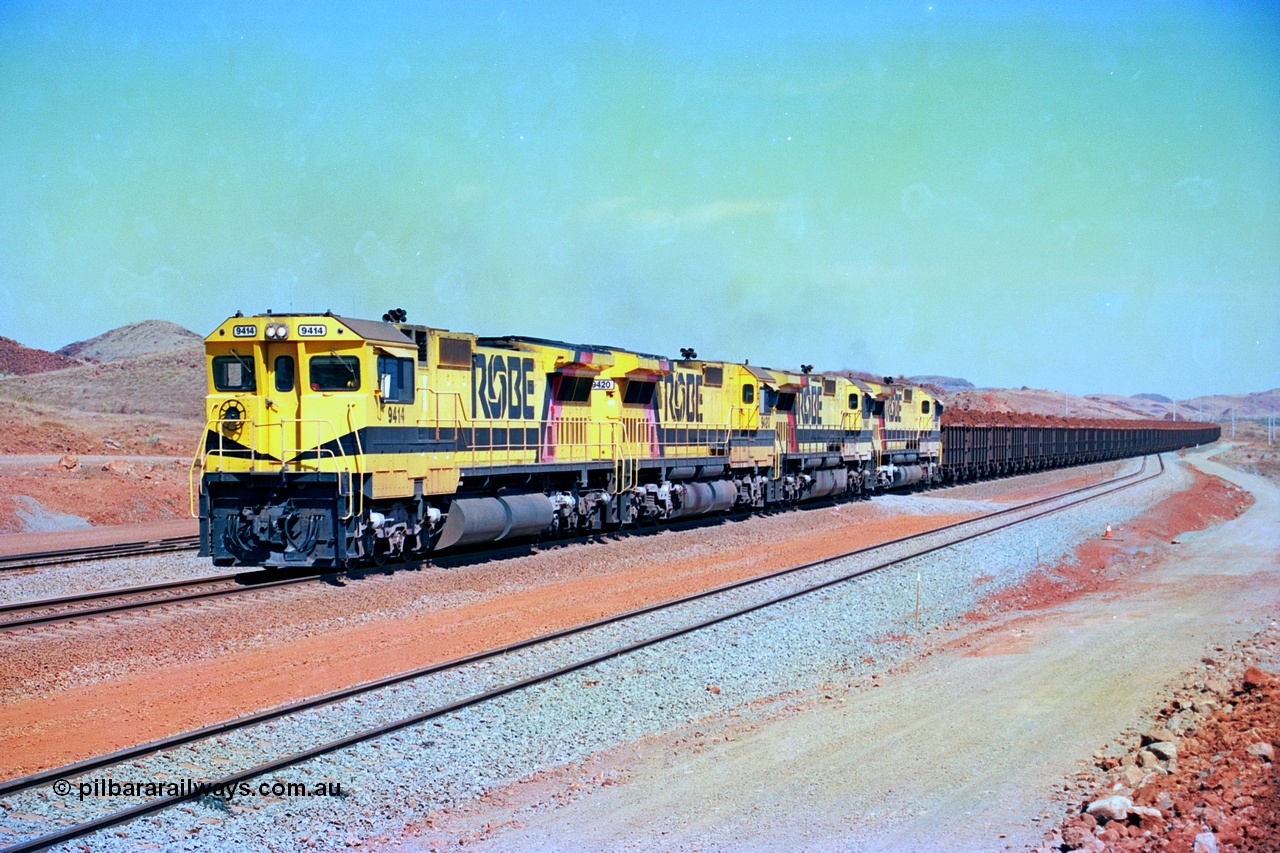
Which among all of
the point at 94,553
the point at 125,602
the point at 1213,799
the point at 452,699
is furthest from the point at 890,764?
the point at 94,553

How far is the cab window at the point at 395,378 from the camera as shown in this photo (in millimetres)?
15016

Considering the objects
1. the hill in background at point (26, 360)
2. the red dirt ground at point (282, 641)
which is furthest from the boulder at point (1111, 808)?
the hill in background at point (26, 360)

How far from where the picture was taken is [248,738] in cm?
813

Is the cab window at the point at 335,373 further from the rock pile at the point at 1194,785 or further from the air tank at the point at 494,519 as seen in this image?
the rock pile at the point at 1194,785

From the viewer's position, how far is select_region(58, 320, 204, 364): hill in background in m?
98.7

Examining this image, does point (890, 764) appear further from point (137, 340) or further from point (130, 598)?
point (137, 340)

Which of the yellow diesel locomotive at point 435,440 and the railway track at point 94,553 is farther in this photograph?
the railway track at point 94,553

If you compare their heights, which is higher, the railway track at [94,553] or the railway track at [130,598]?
the railway track at [94,553]

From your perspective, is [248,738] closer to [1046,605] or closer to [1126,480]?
[1046,605]

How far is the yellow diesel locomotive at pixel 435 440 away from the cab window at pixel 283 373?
0.02 metres

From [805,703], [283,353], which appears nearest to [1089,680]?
[805,703]

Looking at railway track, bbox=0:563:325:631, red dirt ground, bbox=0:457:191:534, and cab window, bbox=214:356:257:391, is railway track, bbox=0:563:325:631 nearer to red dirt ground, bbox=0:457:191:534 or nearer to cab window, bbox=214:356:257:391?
cab window, bbox=214:356:257:391

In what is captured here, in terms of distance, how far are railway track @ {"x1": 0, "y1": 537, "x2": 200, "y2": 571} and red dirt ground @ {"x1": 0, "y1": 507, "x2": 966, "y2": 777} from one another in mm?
5334

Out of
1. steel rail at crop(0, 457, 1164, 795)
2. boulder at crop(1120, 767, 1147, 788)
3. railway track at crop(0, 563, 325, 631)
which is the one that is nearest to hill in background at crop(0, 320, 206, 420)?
Answer: railway track at crop(0, 563, 325, 631)
